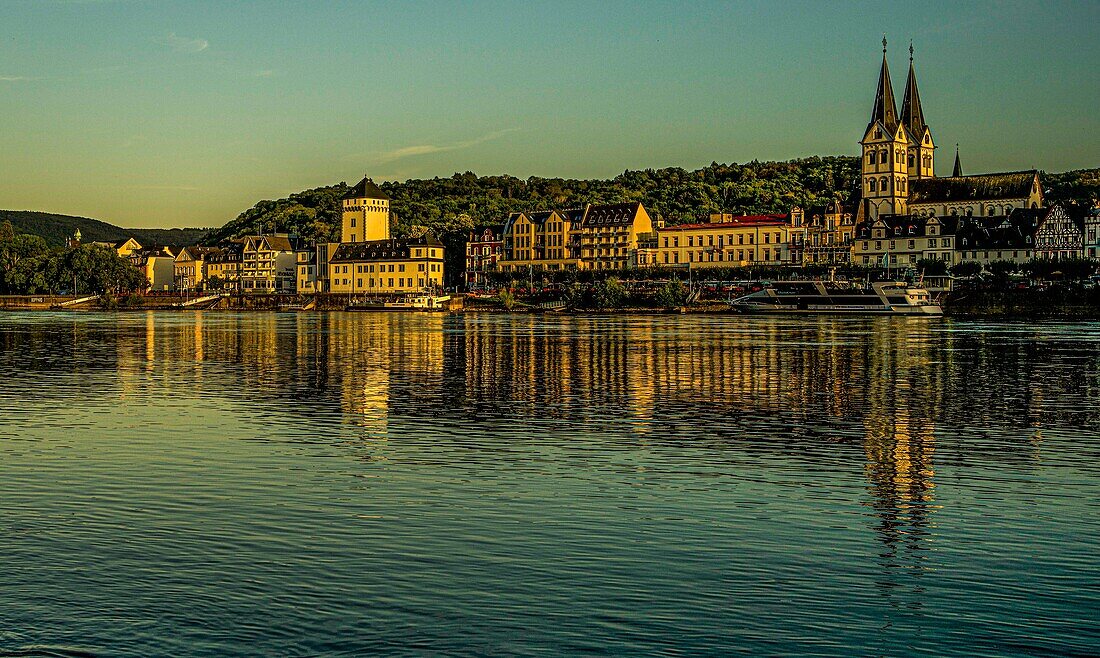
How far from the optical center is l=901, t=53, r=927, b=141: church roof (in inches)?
7210

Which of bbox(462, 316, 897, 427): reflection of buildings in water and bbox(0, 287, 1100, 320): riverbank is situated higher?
bbox(0, 287, 1100, 320): riverbank

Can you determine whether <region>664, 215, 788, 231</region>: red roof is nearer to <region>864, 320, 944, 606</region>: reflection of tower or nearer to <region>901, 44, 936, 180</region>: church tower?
<region>901, 44, 936, 180</region>: church tower

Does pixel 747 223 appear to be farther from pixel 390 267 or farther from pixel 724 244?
pixel 390 267

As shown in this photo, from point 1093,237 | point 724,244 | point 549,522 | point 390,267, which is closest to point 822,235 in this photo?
point 724,244

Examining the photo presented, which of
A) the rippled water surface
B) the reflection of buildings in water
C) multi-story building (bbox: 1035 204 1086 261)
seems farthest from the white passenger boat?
the rippled water surface

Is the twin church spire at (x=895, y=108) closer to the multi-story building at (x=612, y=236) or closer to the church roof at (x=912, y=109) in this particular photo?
the church roof at (x=912, y=109)

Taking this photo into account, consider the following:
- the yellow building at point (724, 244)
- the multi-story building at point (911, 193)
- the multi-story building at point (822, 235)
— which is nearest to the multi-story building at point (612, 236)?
the yellow building at point (724, 244)

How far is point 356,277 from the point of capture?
194250mm

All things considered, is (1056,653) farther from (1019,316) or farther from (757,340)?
(1019,316)

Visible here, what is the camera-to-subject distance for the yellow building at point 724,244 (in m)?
169

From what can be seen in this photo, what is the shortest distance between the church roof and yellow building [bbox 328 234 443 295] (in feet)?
252

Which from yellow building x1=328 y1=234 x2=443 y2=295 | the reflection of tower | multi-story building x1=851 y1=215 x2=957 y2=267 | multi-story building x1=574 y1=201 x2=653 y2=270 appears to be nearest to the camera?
the reflection of tower

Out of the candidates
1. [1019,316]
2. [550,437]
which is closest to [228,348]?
[550,437]

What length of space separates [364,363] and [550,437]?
26.6 metres
